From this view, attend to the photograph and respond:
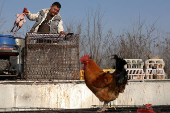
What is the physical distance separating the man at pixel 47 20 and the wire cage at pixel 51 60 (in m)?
0.88

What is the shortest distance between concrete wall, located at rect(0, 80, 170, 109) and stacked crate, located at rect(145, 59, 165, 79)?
89cm

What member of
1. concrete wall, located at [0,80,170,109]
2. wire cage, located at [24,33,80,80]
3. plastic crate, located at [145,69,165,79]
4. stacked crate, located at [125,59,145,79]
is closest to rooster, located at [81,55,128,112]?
concrete wall, located at [0,80,170,109]

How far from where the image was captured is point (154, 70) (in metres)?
6.70

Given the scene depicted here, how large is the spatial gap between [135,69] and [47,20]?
3.11m

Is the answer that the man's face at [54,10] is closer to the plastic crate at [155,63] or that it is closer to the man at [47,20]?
the man at [47,20]

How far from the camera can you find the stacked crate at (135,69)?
21.7 ft

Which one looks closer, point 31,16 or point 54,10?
point 54,10

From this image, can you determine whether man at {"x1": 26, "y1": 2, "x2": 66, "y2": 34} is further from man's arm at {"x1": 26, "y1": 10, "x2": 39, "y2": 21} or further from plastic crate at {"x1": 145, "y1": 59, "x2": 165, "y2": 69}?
plastic crate at {"x1": 145, "y1": 59, "x2": 165, "y2": 69}

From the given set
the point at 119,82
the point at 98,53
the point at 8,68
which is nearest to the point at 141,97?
the point at 119,82

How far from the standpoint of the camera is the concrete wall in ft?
16.7

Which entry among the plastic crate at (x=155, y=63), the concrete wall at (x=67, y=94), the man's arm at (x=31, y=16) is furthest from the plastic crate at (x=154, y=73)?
the man's arm at (x=31, y=16)

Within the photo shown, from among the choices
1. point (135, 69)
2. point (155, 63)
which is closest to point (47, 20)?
point (135, 69)

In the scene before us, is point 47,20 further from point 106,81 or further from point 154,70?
point 154,70

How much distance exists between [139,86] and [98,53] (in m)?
5.24
